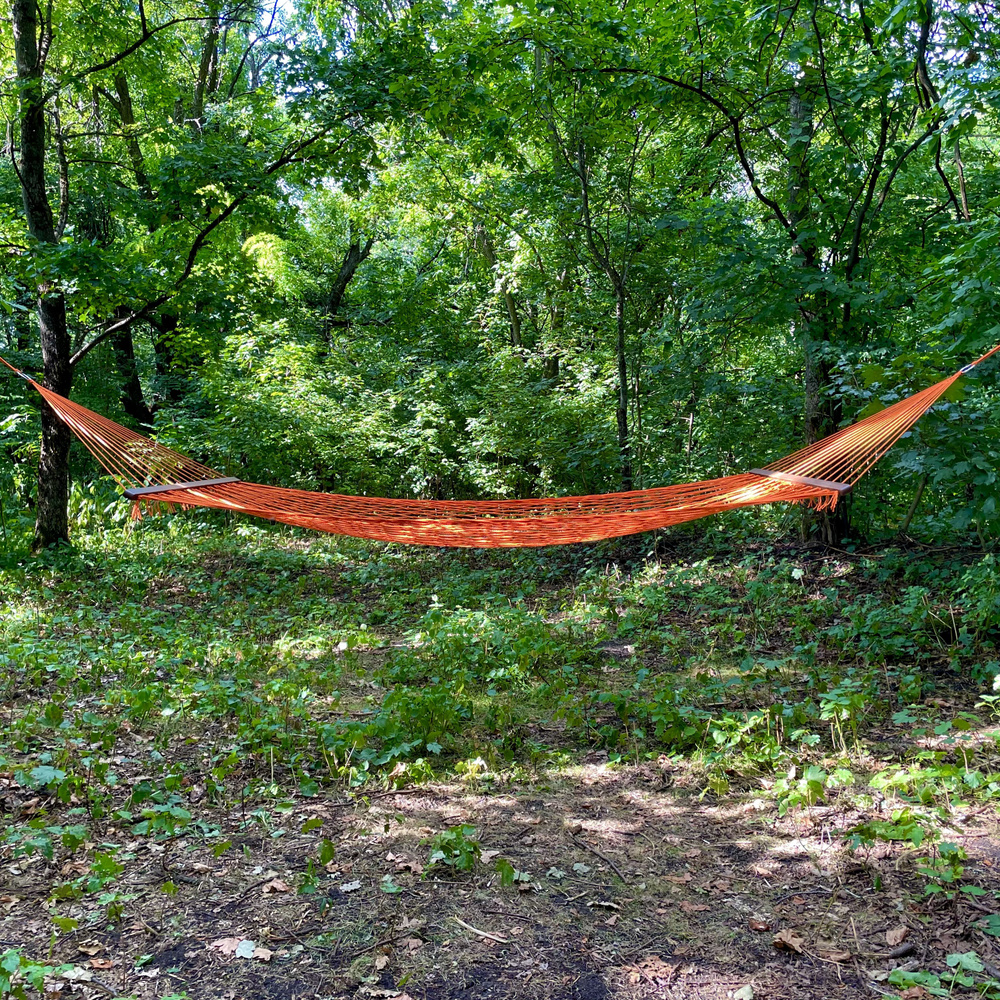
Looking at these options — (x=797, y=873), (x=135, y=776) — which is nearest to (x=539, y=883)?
(x=797, y=873)

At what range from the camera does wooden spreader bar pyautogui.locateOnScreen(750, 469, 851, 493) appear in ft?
7.02

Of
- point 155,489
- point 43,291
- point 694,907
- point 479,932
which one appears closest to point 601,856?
point 694,907

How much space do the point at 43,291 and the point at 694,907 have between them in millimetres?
4740

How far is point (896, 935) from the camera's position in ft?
4.81

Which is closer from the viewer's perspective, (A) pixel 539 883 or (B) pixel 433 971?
(B) pixel 433 971

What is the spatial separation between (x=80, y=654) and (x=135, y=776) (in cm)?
117

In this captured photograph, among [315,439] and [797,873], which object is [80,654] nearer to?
[797,873]

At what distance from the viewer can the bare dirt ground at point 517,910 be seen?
55.3 inches

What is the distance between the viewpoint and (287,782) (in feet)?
7.12

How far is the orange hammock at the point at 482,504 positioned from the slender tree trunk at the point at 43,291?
2.11m

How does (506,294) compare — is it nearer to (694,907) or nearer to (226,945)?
(694,907)

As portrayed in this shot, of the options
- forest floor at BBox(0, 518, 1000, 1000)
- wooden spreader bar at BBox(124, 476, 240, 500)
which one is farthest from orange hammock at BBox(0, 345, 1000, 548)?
forest floor at BBox(0, 518, 1000, 1000)

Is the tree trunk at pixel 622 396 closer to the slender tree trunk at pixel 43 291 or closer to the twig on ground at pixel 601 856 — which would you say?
the twig on ground at pixel 601 856

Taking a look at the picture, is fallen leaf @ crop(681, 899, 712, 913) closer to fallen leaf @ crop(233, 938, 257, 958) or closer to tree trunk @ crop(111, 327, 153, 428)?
fallen leaf @ crop(233, 938, 257, 958)
